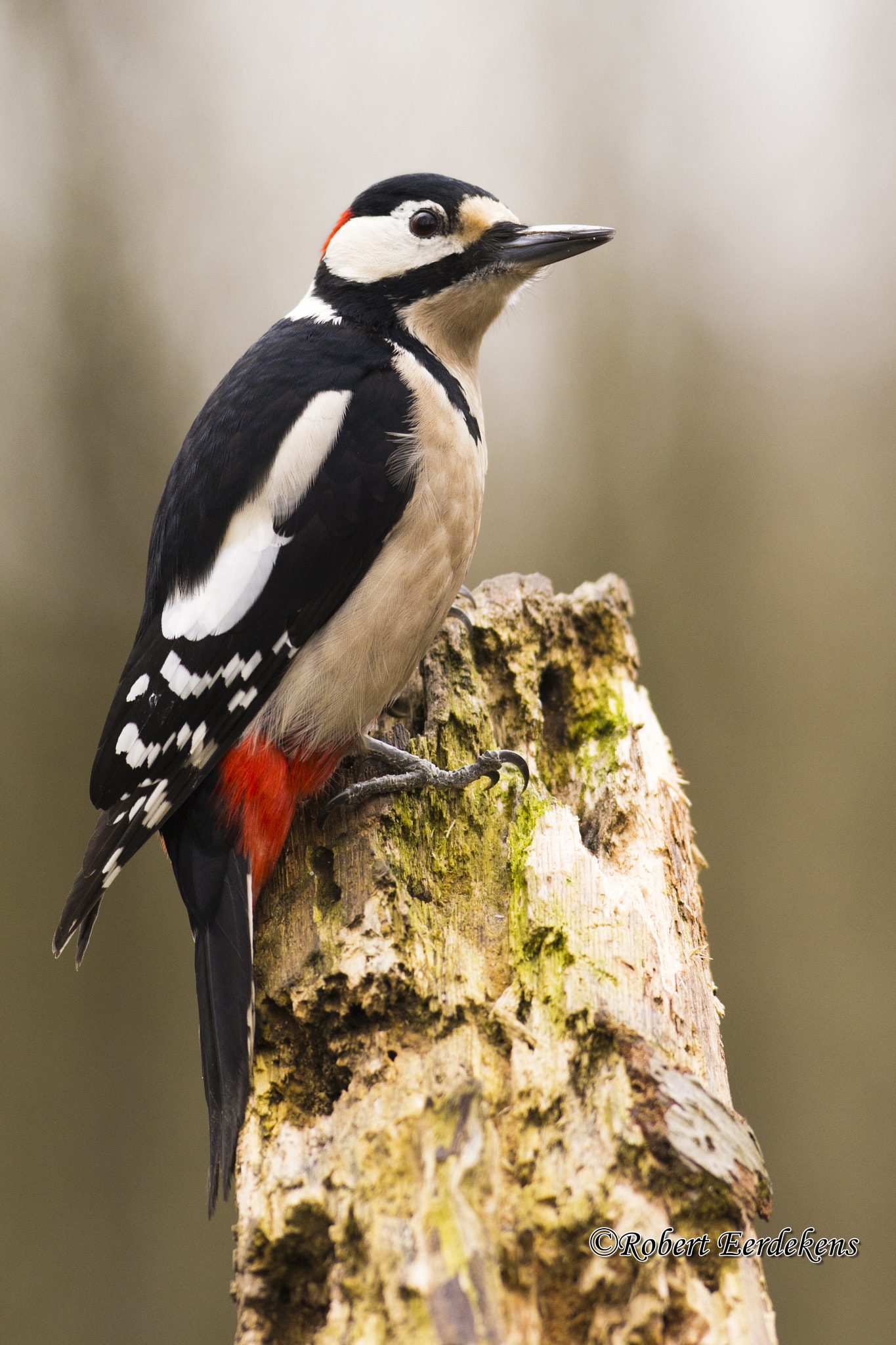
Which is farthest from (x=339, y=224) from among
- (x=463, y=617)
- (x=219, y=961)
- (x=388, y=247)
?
(x=219, y=961)

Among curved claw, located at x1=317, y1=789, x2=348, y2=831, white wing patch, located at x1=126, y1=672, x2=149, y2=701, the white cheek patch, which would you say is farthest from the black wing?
the white cheek patch

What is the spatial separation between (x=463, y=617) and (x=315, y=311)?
2.71ft

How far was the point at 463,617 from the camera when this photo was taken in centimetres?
251

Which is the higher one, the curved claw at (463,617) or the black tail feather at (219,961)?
the curved claw at (463,617)

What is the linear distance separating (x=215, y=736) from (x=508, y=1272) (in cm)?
104

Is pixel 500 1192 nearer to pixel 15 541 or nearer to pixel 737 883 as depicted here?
pixel 737 883

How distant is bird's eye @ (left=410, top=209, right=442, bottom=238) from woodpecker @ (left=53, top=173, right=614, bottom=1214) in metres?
0.31

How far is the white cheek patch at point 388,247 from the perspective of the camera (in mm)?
2236

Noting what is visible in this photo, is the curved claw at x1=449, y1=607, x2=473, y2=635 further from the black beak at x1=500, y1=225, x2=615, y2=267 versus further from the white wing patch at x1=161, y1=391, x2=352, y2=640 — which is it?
the black beak at x1=500, y1=225, x2=615, y2=267

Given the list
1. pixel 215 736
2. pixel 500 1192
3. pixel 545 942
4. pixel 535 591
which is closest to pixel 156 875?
pixel 535 591

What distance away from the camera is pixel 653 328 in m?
5.01

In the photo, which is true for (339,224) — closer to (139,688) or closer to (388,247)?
(388,247)

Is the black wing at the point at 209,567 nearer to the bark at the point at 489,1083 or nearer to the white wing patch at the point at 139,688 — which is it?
the white wing patch at the point at 139,688

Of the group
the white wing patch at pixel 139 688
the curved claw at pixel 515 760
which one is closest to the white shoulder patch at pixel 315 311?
the white wing patch at pixel 139 688
